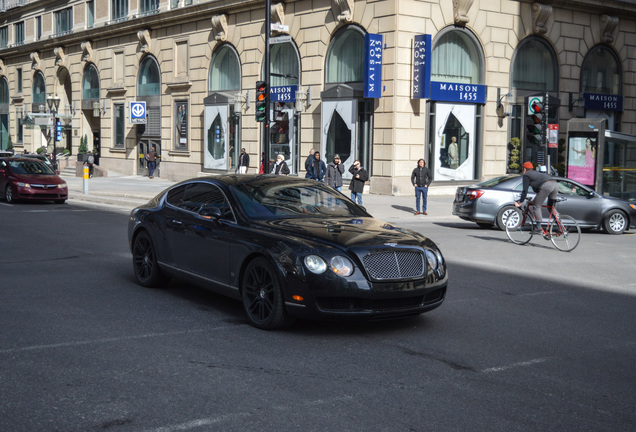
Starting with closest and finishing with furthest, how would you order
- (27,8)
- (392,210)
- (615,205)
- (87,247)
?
(87,247) < (615,205) < (392,210) < (27,8)

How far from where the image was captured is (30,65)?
55094 mm

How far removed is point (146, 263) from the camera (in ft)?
30.9

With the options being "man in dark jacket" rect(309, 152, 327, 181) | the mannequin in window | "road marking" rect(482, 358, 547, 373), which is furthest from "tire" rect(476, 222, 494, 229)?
"road marking" rect(482, 358, 547, 373)

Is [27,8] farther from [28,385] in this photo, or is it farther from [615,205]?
[28,385]

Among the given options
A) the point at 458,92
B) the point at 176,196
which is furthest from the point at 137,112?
the point at 176,196

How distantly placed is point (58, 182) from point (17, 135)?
122 ft

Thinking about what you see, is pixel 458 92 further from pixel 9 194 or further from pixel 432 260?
pixel 432 260

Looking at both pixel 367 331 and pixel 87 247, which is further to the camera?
pixel 87 247

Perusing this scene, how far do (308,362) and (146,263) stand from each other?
154 inches

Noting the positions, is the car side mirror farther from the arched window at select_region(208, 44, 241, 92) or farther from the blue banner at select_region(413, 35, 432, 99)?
the arched window at select_region(208, 44, 241, 92)

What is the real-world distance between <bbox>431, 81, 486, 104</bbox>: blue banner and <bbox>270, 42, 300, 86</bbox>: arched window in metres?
6.25

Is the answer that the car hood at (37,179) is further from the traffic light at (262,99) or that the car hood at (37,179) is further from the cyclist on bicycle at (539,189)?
the cyclist on bicycle at (539,189)

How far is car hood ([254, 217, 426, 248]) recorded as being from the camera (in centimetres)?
707

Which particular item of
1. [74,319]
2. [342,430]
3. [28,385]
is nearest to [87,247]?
A: [74,319]
